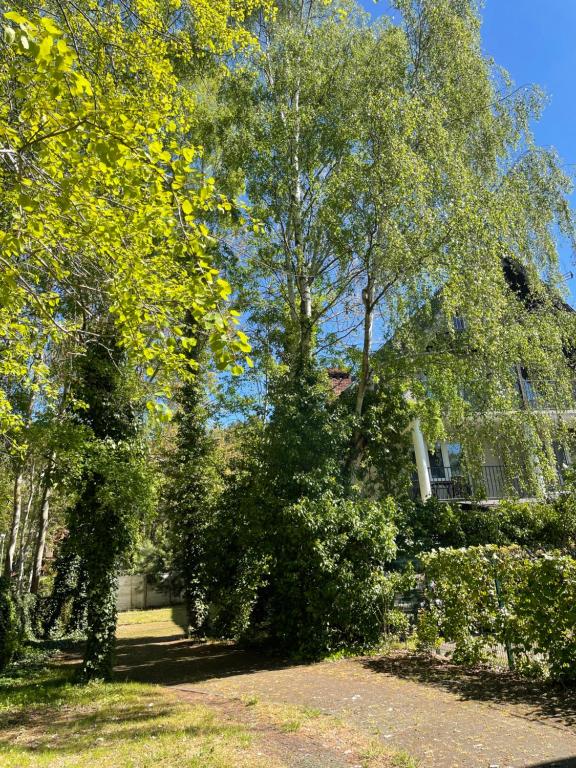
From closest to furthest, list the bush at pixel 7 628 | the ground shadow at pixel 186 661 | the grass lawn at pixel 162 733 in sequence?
the grass lawn at pixel 162 733, the ground shadow at pixel 186 661, the bush at pixel 7 628

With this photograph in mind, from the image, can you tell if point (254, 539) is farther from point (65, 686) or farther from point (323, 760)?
point (323, 760)

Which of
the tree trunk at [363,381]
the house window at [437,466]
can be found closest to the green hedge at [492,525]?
the tree trunk at [363,381]

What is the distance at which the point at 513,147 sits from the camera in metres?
15.1

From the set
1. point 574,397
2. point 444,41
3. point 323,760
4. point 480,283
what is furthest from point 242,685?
point 444,41

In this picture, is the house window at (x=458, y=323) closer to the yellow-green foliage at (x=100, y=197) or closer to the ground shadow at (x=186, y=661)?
the yellow-green foliage at (x=100, y=197)

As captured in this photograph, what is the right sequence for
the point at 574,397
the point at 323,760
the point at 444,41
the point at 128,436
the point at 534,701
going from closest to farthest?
the point at 323,760
the point at 534,701
the point at 128,436
the point at 574,397
the point at 444,41

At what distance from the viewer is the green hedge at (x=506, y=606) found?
671 centimetres

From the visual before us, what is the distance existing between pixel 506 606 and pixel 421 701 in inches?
75.4

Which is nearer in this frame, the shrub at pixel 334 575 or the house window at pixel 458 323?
the shrub at pixel 334 575

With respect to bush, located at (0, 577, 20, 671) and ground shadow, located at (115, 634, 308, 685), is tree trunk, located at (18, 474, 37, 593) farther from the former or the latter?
ground shadow, located at (115, 634, 308, 685)

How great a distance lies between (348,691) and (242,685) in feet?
6.53

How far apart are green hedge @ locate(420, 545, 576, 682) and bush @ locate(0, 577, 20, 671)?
887 centimetres

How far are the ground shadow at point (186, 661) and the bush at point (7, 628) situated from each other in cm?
232

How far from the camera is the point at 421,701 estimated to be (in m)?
6.61
